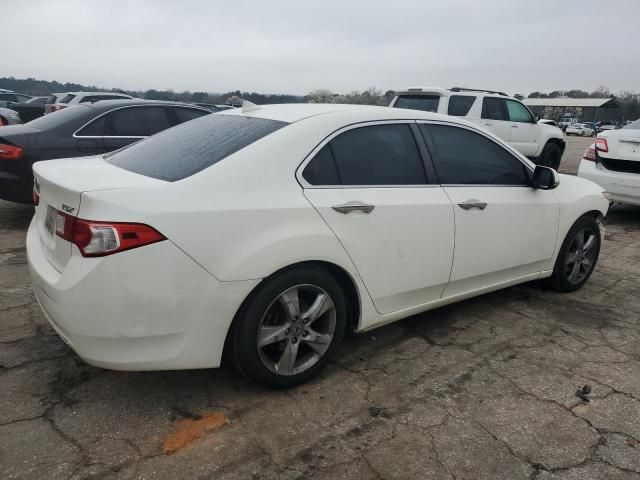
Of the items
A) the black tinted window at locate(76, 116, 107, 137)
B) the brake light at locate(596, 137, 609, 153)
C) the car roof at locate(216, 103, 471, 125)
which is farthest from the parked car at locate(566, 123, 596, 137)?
the car roof at locate(216, 103, 471, 125)

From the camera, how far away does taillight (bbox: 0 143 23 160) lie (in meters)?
5.53

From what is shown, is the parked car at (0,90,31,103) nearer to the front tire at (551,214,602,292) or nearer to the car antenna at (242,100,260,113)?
the car antenna at (242,100,260,113)

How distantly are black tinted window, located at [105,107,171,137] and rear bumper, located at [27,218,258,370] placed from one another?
421cm

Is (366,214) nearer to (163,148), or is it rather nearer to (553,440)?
(163,148)

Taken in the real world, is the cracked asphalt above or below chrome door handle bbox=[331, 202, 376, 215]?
below

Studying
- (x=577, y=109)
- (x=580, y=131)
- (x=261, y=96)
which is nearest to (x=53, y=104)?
(x=261, y=96)

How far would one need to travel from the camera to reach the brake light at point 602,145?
23.1 feet

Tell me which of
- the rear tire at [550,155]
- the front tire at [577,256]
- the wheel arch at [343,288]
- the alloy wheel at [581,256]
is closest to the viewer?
the wheel arch at [343,288]

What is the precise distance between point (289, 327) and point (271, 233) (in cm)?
52

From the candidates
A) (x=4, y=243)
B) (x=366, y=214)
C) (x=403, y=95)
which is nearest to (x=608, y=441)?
A: (x=366, y=214)

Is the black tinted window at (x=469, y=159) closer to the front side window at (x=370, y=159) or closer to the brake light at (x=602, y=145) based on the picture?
the front side window at (x=370, y=159)

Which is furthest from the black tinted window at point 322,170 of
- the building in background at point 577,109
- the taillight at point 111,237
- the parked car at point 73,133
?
the building in background at point 577,109

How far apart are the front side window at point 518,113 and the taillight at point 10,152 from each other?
9426 millimetres

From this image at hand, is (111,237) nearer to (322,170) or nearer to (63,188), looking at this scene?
(63,188)
